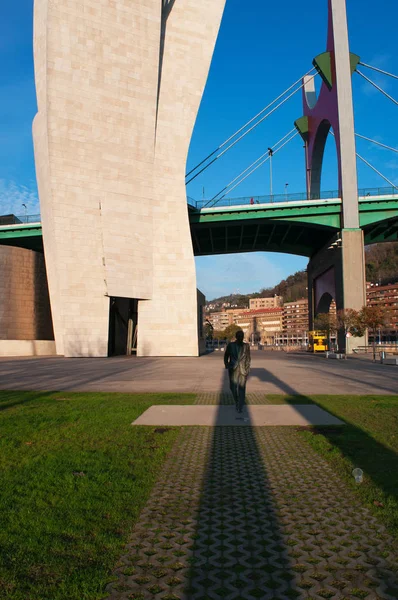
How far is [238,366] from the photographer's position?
894cm

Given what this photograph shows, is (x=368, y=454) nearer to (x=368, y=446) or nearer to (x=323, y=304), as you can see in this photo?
(x=368, y=446)

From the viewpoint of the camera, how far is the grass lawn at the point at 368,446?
161 inches

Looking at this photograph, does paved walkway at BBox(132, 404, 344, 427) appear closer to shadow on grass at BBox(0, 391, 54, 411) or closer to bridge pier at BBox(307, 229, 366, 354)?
shadow on grass at BBox(0, 391, 54, 411)

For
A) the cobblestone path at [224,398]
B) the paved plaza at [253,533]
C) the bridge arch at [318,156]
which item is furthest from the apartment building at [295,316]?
the paved plaza at [253,533]

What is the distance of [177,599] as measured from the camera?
102 inches

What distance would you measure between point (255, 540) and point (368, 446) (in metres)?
3.26

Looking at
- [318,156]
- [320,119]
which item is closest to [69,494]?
[320,119]

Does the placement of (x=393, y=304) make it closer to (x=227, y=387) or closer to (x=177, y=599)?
(x=227, y=387)

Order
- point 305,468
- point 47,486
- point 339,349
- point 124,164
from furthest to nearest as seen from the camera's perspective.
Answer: point 339,349 → point 124,164 → point 305,468 → point 47,486

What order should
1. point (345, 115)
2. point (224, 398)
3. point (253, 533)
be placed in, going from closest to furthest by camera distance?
point (253, 533) < point (224, 398) < point (345, 115)

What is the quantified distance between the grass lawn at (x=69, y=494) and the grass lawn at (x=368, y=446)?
2048 mm

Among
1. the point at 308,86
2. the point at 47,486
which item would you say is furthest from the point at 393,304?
the point at 47,486

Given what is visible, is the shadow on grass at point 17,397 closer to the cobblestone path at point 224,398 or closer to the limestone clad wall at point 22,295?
the cobblestone path at point 224,398

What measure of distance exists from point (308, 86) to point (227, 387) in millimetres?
58289
